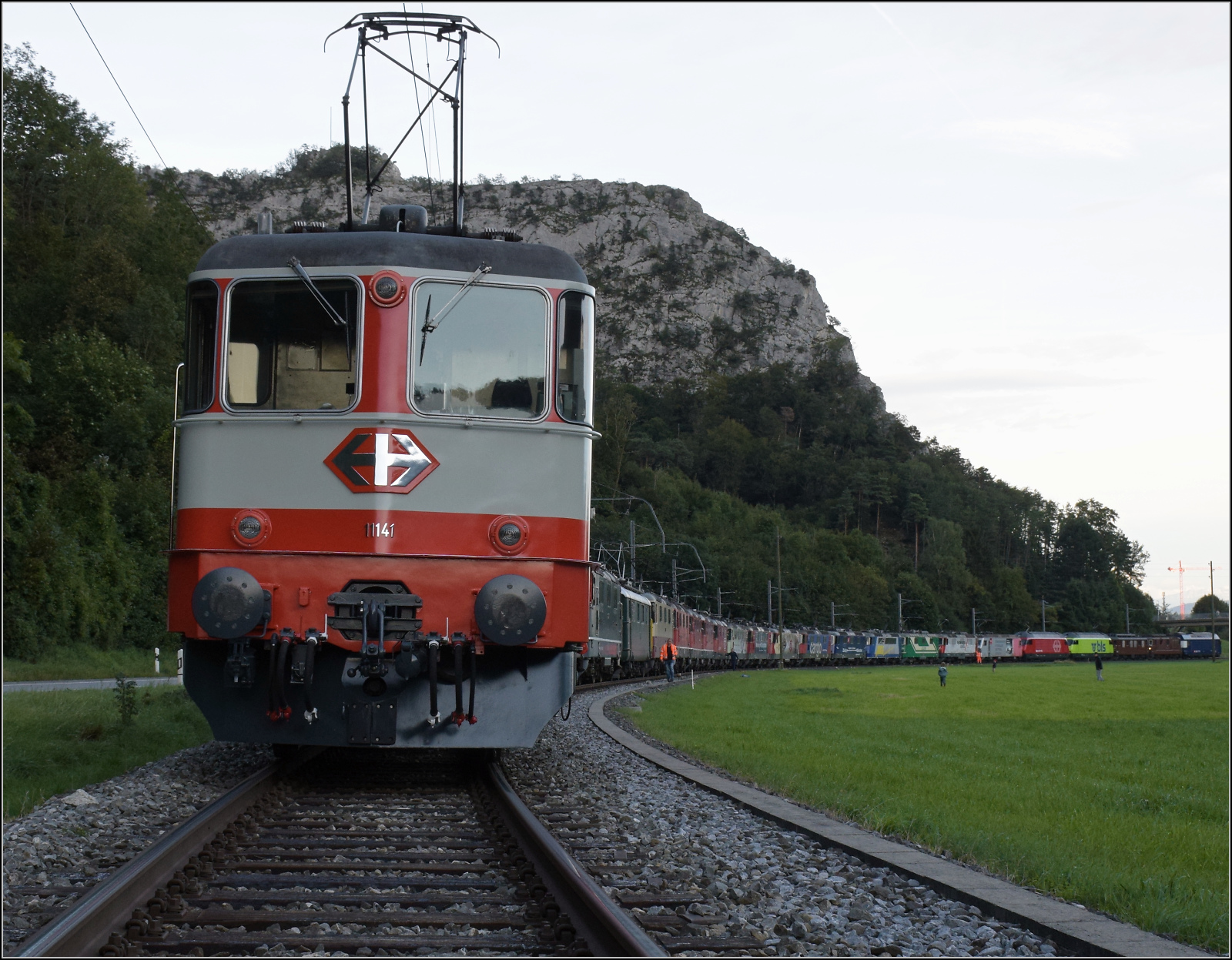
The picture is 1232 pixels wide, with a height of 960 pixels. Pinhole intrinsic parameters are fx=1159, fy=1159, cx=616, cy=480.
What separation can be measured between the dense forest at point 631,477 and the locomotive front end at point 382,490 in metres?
2.00

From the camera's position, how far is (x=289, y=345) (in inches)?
318

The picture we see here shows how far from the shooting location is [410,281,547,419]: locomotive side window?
800cm

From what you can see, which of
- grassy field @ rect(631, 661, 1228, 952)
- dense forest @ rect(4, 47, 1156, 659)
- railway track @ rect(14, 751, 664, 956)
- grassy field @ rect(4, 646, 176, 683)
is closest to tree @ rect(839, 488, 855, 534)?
dense forest @ rect(4, 47, 1156, 659)

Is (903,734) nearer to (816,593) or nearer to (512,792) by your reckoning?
(512,792)

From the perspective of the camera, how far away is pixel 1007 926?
16.5 ft

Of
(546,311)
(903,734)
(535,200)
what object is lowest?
(903,734)

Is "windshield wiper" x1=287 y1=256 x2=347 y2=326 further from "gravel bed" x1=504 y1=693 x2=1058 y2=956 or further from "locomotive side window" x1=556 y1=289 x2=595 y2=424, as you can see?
"gravel bed" x1=504 y1=693 x2=1058 y2=956

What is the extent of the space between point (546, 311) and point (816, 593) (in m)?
106

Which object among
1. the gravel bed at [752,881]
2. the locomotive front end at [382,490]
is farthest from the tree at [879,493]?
the locomotive front end at [382,490]

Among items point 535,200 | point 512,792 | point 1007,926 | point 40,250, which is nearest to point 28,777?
point 512,792

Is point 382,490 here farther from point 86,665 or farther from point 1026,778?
point 86,665

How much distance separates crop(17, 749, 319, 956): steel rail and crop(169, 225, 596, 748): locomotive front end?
1227 mm

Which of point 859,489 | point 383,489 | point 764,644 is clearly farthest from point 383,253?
point 859,489

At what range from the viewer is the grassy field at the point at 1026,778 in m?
6.57
